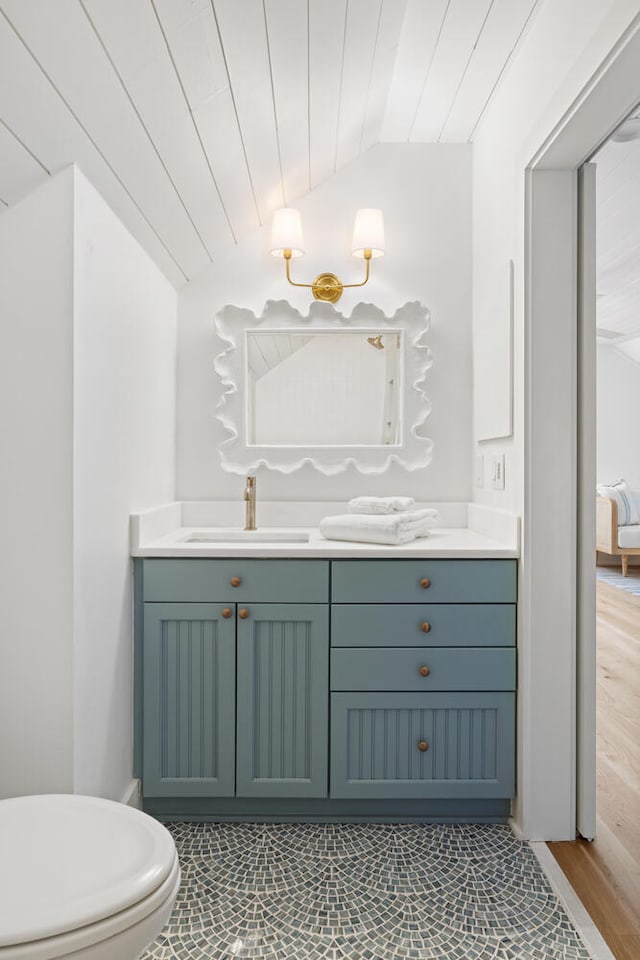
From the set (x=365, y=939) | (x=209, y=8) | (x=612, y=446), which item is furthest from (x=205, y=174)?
(x=612, y=446)

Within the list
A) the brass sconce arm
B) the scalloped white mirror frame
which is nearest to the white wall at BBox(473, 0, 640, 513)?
the scalloped white mirror frame

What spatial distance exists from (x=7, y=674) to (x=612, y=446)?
6.79 m

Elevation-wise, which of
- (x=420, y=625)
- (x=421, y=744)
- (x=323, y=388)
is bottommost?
(x=421, y=744)

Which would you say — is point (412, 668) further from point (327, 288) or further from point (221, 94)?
point (221, 94)

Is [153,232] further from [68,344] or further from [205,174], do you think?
[68,344]

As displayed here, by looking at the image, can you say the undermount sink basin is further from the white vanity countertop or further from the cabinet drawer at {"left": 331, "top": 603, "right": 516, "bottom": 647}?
the cabinet drawer at {"left": 331, "top": 603, "right": 516, "bottom": 647}

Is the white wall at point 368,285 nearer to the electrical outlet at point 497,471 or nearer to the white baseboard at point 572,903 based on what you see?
the electrical outlet at point 497,471

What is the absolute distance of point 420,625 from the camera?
80.6 inches

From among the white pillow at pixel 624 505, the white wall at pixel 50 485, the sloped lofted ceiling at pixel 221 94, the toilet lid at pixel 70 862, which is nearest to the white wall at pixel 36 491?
the white wall at pixel 50 485

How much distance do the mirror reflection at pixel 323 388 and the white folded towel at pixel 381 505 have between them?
399mm

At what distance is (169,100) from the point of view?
1603 mm

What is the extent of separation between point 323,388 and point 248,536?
2.17ft

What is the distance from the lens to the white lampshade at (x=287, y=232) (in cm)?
249

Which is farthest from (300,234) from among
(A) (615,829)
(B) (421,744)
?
(A) (615,829)
